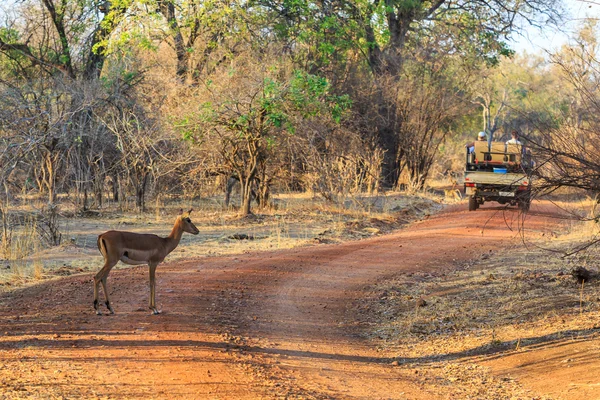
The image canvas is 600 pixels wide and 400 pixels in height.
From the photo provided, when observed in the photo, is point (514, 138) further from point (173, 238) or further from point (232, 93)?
point (173, 238)

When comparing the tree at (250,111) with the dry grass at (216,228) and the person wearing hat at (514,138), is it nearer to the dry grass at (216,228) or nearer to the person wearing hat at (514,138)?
the dry grass at (216,228)

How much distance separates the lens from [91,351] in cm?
685

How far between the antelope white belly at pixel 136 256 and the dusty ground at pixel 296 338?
586 millimetres

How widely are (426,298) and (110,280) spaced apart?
14.2 feet

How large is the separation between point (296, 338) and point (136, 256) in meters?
1.94

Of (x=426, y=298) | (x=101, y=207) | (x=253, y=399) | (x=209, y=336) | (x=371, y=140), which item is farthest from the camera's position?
(x=371, y=140)

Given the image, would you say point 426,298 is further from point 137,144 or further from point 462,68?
point 462,68

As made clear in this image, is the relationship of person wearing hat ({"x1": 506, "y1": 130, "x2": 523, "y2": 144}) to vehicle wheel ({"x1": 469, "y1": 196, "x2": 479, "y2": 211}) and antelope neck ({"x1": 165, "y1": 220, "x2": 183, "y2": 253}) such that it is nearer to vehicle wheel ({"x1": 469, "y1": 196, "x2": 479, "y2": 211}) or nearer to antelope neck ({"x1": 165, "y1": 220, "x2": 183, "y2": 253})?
vehicle wheel ({"x1": 469, "y1": 196, "x2": 479, "y2": 211})

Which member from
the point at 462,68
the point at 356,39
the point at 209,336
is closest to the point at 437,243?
the point at 209,336

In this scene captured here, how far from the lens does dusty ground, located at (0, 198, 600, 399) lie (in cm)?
617

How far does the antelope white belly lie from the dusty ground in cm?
59

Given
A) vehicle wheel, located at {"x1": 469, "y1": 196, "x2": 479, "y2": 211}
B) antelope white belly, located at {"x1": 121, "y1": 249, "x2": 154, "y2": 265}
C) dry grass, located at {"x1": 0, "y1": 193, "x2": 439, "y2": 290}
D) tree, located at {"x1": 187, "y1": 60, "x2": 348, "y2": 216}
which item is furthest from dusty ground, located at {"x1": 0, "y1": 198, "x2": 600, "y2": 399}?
vehicle wheel, located at {"x1": 469, "y1": 196, "x2": 479, "y2": 211}

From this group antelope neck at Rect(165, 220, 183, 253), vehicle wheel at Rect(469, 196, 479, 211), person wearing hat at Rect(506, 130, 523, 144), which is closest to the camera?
person wearing hat at Rect(506, 130, 523, 144)

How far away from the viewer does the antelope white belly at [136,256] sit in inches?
326
